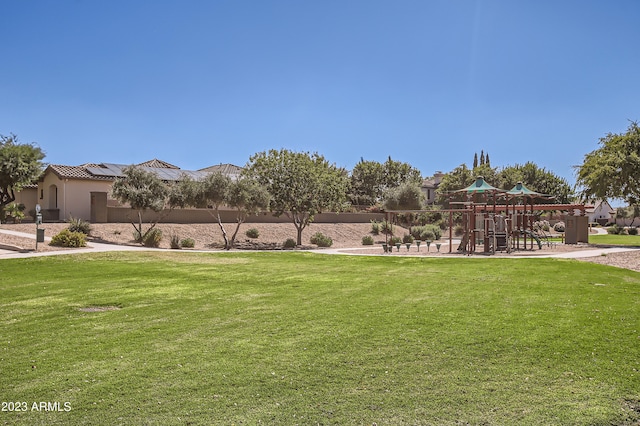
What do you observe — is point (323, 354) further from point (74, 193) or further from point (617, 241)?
point (617, 241)

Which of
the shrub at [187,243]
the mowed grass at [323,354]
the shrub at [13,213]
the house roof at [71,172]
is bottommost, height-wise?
the mowed grass at [323,354]

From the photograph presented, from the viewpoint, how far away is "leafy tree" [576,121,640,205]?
1547 inches

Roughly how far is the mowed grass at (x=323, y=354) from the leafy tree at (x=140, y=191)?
18.6 m

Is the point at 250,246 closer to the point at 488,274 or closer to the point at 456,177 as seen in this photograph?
the point at 488,274

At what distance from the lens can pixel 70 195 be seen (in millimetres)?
40062

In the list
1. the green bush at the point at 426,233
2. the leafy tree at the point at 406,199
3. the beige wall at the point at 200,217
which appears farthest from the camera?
the leafy tree at the point at 406,199

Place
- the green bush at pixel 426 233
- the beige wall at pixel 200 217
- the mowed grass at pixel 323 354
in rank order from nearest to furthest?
the mowed grass at pixel 323 354 → the beige wall at pixel 200 217 → the green bush at pixel 426 233

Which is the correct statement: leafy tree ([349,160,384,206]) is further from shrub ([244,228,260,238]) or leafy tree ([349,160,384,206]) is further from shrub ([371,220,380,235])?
shrub ([244,228,260,238])

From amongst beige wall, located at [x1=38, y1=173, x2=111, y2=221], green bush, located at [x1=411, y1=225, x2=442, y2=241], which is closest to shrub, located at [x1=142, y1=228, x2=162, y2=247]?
beige wall, located at [x1=38, y1=173, x2=111, y2=221]

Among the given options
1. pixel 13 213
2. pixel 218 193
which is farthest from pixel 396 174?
pixel 13 213

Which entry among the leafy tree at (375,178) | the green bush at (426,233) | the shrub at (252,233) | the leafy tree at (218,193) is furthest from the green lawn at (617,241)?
the leafy tree at (375,178)

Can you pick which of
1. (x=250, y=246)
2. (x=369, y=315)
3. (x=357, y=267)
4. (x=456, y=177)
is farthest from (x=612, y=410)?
(x=456, y=177)

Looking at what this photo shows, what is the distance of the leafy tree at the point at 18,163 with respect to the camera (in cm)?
3005

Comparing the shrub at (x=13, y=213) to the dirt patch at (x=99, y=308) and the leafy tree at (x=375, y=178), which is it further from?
the leafy tree at (x=375, y=178)
